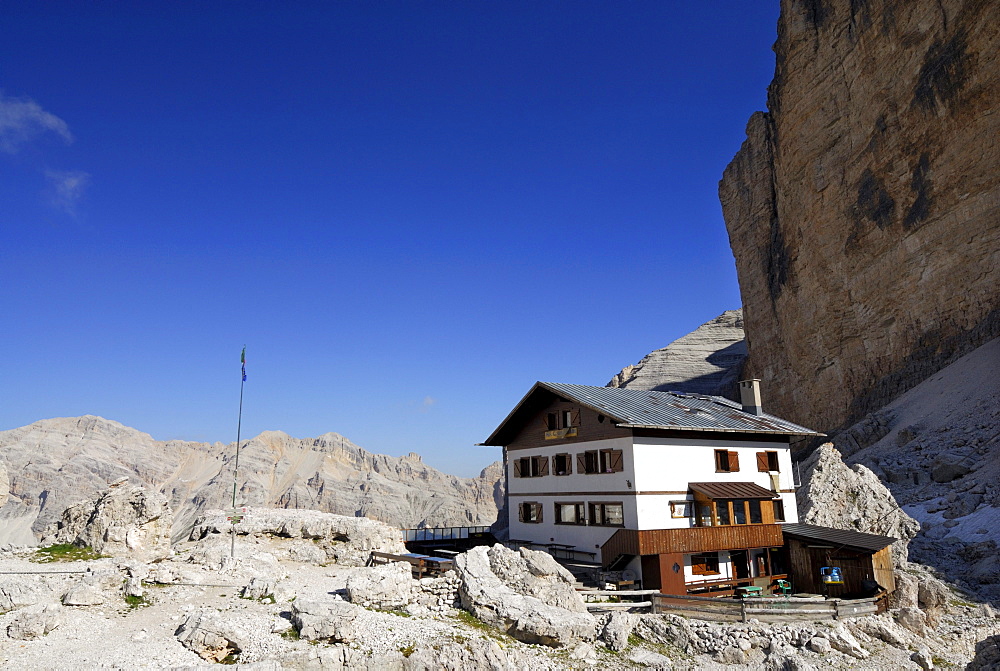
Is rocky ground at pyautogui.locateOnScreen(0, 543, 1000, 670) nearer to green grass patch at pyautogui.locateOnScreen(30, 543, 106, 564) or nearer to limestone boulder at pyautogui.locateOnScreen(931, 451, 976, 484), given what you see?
green grass patch at pyautogui.locateOnScreen(30, 543, 106, 564)

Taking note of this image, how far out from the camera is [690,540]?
104ft

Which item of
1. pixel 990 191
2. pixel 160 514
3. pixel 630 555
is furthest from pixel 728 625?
pixel 990 191

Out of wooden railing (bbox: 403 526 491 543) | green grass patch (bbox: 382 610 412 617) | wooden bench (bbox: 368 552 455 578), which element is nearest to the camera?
green grass patch (bbox: 382 610 412 617)

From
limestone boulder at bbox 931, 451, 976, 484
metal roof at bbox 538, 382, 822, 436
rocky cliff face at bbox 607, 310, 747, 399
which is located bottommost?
limestone boulder at bbox 931, 451, 976, 484

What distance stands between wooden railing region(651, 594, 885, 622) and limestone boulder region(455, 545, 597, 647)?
4.45 metres

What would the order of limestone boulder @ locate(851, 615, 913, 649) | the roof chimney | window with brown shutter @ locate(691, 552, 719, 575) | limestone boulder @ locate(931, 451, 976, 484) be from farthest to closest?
limestone boulder @ locate(931, 451, 976, 484) < the roof chimney < window with brown shutter @ locate(691, 552, 719, 575) < limestone boulder @ locate(851, 615, 913, 649)

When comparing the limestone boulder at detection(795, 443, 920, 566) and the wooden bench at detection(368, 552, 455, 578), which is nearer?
the wooden bench at detection(368, 552, 455, 578)

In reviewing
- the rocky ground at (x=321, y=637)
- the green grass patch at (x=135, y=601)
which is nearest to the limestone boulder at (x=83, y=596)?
the rocky ground at (x=321, y=637)

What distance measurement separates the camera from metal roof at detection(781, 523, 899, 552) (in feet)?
102

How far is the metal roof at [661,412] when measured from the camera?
3316cm

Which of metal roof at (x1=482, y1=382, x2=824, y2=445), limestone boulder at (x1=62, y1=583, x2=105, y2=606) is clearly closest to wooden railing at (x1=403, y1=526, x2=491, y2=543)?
metal roof at (x1=482, y1=382, x2=824, y2=445)

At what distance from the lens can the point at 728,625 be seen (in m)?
26.9

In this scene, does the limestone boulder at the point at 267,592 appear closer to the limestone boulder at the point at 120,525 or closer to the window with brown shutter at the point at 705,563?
the limestone boulder at the point at 120,525

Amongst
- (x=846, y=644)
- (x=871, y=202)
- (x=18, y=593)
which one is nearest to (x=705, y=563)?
(x=846, y=644)
